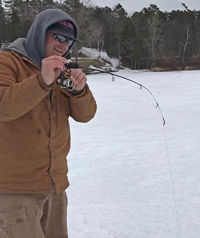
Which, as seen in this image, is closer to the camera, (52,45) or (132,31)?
(52,45)

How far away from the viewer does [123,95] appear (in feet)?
37.7

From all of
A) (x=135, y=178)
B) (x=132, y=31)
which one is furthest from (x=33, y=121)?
(x=132, y=31)

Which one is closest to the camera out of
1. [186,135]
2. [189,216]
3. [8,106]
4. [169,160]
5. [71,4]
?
[8,106]

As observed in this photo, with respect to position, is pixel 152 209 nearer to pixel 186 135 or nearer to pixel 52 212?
pixel 52 212

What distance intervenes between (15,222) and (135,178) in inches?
Answer: 107

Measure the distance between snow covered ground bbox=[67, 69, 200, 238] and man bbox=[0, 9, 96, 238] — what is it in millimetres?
1472

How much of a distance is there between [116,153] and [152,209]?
6.25 feet

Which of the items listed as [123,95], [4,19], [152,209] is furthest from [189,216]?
[4,19]

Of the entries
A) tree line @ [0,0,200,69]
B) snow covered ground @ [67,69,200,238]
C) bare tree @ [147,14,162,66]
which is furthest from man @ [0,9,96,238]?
bare tree @ [147,14,162,66]

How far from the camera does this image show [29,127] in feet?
4.39

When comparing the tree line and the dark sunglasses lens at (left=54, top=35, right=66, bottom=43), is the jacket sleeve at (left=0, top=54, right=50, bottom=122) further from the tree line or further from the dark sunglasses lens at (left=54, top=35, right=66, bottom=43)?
the tree line

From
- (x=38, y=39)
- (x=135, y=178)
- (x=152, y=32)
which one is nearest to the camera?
(x=38, y=39)

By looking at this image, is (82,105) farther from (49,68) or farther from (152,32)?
(152,32)

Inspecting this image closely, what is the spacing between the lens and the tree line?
33.5 m
